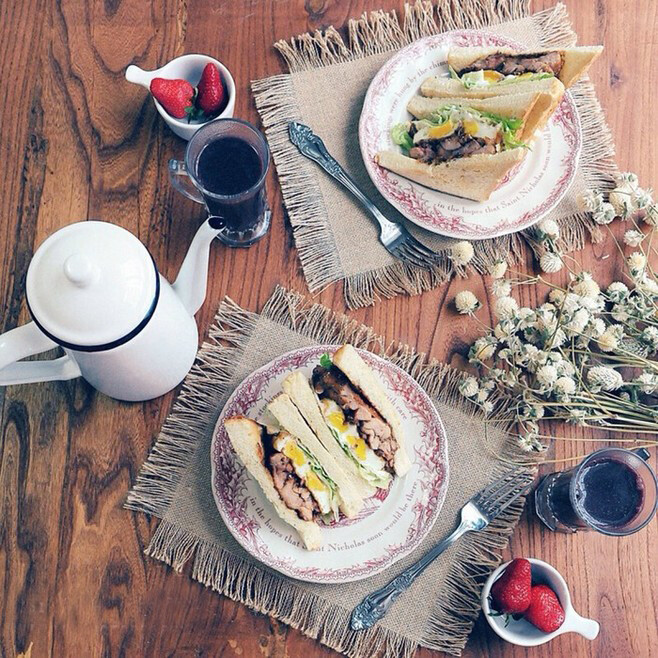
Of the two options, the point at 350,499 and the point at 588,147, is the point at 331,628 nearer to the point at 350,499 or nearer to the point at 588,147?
the point at 350,499

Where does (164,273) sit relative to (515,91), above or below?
below

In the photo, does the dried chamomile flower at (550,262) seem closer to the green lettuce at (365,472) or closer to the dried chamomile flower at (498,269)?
the dried chamomile flower at (498,269)

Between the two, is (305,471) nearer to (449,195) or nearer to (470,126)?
(449,195)

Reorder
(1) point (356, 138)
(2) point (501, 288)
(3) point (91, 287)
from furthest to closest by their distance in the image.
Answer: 1. (1) point (356, 138)
2. (2) point (501, 288)
3. (3) point (91, 287)

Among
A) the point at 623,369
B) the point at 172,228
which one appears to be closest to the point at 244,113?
the point at 172,228

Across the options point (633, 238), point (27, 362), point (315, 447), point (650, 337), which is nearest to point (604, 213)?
point (633, 238)

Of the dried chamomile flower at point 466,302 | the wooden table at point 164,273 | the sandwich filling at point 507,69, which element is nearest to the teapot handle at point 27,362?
the wooden table at point 164,273

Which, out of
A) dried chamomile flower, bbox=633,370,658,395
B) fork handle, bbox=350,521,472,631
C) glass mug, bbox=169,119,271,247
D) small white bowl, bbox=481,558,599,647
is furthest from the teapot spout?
dried chamomile flower, bbox=633,370,658,395
